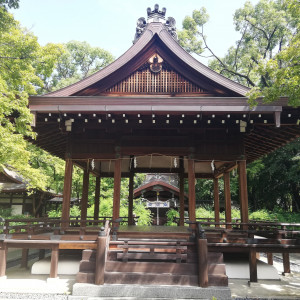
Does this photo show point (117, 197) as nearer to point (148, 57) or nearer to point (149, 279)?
point (149, 279)

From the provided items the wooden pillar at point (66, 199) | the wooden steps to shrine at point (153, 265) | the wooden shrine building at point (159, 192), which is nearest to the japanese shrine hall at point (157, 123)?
the wooden pillar at point (66, 199)

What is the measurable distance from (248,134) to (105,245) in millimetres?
5902

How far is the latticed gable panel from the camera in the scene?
29.9 ft

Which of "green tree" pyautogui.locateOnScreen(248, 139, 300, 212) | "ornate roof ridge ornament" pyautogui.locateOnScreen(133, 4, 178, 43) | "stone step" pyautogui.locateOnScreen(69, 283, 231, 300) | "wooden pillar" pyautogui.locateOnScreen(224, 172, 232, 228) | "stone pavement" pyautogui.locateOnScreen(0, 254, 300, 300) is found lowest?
"stone pavement" pyautogui.locateOnScreen(0, 254, 300, 300)

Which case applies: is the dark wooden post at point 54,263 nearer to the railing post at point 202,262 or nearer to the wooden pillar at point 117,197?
the wooden pillar at point 117,197

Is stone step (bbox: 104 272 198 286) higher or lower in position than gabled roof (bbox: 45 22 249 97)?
lower

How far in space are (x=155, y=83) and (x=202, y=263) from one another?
595 cm

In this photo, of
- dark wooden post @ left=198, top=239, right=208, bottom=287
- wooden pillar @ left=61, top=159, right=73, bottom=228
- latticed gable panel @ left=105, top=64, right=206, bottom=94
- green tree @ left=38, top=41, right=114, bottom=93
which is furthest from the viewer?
green tree @ left=38, top=41, right=114, bottom=93

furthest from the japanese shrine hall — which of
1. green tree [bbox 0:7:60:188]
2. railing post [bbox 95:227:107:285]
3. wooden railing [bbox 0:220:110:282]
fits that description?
railing post [bbox 95:227:107:285]

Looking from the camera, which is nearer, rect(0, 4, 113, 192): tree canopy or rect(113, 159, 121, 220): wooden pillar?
rect(0, 4, 113, 192): tree canopy

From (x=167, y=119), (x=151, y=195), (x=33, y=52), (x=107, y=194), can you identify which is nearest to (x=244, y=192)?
(x=167, y=119)

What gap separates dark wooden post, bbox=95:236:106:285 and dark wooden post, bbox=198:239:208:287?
2.28 metres

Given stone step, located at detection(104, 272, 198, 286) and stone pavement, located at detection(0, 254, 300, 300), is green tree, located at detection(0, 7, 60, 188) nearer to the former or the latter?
stone pavement, located at detection(0, 254, 300, 300)

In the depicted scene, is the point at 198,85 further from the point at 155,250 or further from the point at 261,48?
the point at 261,48
